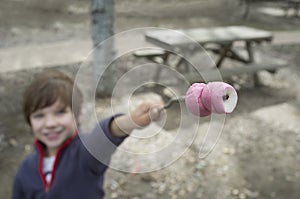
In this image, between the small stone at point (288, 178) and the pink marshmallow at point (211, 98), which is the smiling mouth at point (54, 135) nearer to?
the pink marshmallow at point (211, 98)

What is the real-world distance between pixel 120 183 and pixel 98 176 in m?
1.55

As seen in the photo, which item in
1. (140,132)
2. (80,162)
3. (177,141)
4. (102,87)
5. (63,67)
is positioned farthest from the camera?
(63,67)

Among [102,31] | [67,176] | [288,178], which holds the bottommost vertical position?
[288,178]

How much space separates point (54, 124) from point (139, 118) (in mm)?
Answer: 597

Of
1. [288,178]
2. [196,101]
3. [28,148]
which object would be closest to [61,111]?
[196,101]

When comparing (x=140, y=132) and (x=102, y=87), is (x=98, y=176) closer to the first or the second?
(x=140, y=132)

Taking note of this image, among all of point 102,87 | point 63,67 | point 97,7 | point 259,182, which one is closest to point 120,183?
point 259,182

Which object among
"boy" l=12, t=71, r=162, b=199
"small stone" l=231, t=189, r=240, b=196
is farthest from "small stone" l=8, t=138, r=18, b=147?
"boy" l=12, t=71, r=162, b=199

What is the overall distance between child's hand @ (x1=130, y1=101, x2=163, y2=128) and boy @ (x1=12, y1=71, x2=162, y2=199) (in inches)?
16.7

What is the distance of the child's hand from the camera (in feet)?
2.85

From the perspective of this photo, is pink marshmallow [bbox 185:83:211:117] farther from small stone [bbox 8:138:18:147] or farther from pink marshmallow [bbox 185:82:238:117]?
small stone [bbox 8:138:18:147]

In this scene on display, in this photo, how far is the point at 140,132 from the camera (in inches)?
42.8

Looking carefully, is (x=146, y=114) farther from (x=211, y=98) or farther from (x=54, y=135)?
(x=54, y=135)

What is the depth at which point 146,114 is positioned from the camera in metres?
0.92
